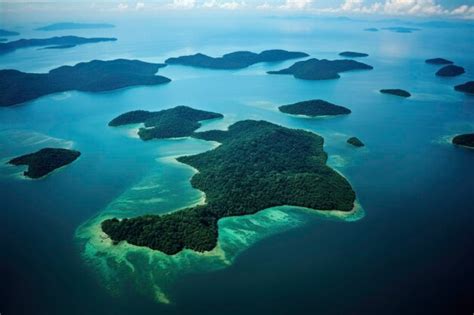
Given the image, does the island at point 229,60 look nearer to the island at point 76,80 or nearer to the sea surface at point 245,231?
the island at point 76,80

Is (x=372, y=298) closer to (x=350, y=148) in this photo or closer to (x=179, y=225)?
(x=179, y=225)

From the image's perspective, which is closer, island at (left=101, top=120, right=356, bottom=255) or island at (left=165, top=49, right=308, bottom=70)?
island at (left=101, top=120, right=356, bottom=255)

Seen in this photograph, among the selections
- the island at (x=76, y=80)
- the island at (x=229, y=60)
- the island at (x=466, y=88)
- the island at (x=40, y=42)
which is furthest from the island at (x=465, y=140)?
the island at (x=40, y=42)

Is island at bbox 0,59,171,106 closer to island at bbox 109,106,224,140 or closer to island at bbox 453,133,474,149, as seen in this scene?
island at bbox 109,106,224,140

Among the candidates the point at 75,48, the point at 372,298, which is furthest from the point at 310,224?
the point at 75,48

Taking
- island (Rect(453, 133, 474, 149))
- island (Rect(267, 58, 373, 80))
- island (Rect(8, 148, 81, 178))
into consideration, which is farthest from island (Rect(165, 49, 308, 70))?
island (Rect(8, 148, 81, 178))
